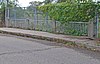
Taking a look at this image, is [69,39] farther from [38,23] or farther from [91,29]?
[38,23]

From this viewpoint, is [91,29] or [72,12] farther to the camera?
[72,12]

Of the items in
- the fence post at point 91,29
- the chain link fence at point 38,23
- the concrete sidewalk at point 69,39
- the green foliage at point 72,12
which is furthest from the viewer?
the chain link fence at point 38,23

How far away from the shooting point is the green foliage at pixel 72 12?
14.3 metres

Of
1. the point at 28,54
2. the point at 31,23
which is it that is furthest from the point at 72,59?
the point at 31,23

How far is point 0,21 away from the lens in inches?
845

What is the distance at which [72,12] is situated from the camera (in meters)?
15.1

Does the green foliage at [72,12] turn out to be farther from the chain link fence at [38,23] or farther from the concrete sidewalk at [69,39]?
the concrete sidewalk at [69,39]

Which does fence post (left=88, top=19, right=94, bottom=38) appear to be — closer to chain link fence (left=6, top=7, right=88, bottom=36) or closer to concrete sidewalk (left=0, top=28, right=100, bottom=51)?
chain link fence (left=6, top=7, right=88, bottom=36)

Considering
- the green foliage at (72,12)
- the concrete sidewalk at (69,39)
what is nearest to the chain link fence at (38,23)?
the green foliage at (72,12)

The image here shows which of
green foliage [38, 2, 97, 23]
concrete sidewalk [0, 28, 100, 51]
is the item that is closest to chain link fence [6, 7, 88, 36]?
green foliage [38, 2, 97, 23]

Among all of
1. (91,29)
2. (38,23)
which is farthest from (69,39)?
(38,23)

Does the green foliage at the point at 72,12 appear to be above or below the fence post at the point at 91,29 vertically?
above

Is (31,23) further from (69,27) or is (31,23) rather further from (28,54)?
(28,54)

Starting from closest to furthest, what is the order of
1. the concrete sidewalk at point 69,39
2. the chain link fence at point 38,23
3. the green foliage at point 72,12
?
1. the concrete sidewalk at point 69,39
2. the green foliage at point 72,12
3. the chain link fence at point 38,23
